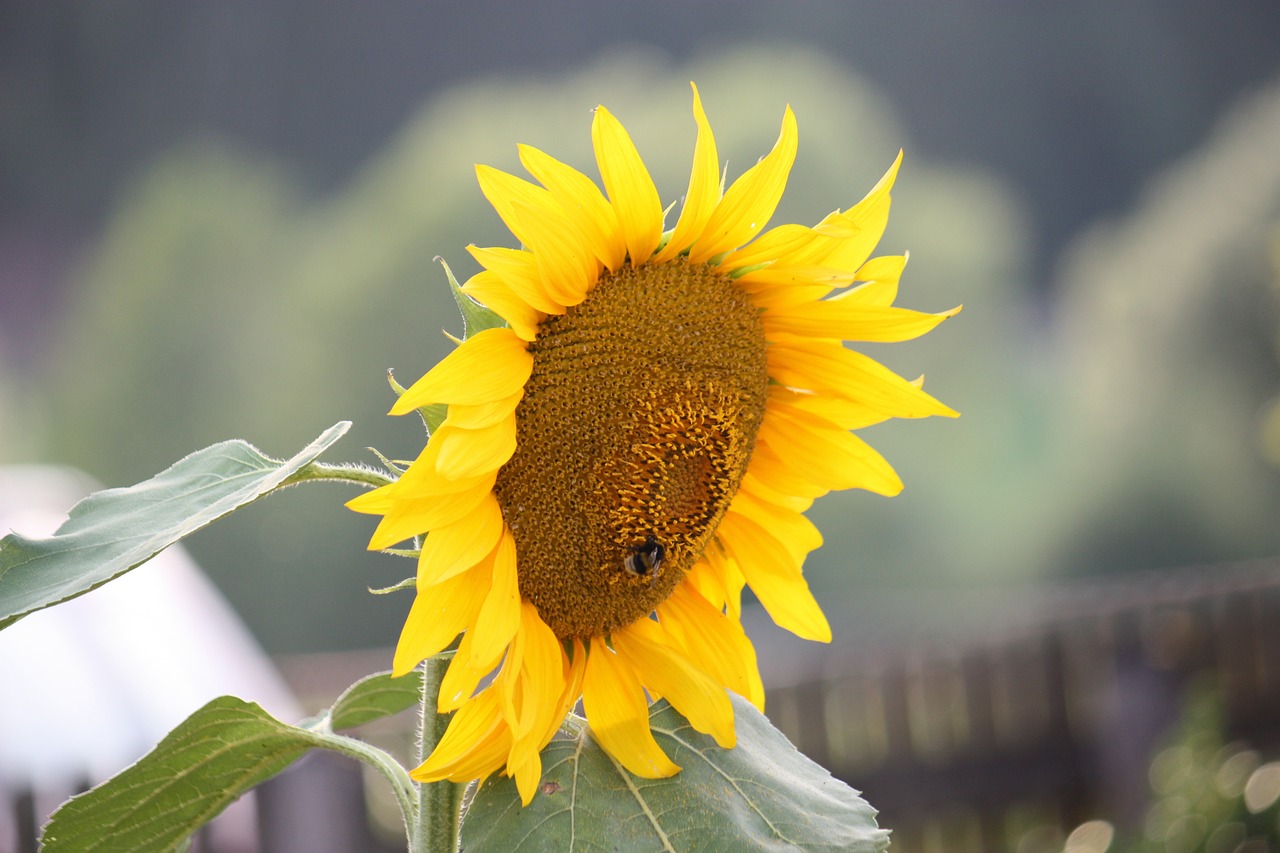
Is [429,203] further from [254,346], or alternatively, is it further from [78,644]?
[78,644]

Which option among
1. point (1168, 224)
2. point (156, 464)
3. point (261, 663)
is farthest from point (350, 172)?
point (261, 663)

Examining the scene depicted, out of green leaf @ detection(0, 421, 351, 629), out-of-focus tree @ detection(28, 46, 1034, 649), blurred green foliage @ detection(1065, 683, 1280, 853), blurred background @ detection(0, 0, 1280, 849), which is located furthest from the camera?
out-of-focus tree @ detection(28, 46, 1034, 649)

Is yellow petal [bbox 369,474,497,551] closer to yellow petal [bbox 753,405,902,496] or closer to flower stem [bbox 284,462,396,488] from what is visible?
flower stem [bbox 284,462,396,488]

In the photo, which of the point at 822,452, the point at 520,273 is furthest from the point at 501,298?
the point at 822,452

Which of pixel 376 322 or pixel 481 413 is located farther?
pixel 376 322

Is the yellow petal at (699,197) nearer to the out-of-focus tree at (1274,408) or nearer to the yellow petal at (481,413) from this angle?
the yellow petal at (481,413)

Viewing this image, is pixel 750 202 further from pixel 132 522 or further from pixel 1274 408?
pixel 1274 408

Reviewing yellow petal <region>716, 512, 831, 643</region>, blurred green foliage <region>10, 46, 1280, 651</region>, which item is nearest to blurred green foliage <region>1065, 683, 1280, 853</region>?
yellow petal <region>716, 512, 831, 643</region>
